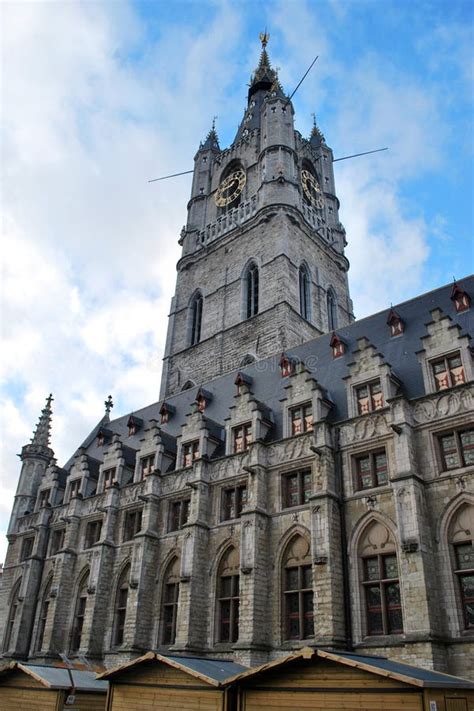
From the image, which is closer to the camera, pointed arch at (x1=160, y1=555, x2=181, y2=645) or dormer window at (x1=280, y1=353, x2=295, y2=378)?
pointed arch at (x1=160, y1=555, x2=181, y2=645)

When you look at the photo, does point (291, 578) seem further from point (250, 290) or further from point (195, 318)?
point (195, 318)

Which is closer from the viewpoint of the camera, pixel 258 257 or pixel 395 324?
pixel 395 324

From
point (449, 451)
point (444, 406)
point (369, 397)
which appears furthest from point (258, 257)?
point (449, 451)

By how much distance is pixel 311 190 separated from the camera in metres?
55.4

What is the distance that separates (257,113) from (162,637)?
174 ft

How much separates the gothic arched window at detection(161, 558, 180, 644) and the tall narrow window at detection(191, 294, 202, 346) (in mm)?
24180

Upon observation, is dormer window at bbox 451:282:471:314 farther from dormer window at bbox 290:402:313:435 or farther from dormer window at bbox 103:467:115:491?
dormer window at bbox 103:467:115:491

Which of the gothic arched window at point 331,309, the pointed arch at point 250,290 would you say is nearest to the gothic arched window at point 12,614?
the pointed arch at point 250,290

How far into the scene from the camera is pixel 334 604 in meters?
18.2

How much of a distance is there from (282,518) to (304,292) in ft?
88.4

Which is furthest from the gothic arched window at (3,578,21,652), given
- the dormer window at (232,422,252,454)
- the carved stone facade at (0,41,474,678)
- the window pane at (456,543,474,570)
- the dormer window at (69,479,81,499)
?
the window pane at (456,543,474,570)

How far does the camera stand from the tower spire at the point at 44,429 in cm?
3994

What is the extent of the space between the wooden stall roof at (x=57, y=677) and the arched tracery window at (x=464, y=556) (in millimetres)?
11095

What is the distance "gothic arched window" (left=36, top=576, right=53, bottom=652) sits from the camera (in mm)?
29673
